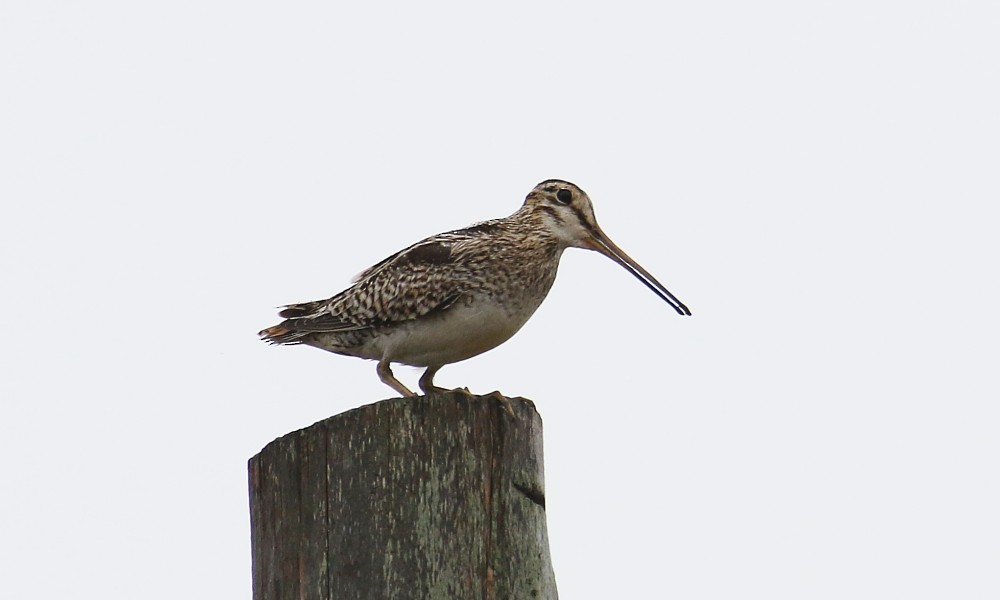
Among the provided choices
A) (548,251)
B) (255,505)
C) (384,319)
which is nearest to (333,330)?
(384,319)

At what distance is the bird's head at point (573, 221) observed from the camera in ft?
28.6

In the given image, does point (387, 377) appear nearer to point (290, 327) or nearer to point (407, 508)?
point (290, 327)

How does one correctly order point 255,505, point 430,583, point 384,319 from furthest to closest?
point 384,319
point 255,505
point 430,583

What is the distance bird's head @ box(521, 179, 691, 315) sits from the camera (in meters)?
8.72

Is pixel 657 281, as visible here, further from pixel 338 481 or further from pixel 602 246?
pixel 338 481

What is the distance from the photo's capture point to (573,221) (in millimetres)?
8812

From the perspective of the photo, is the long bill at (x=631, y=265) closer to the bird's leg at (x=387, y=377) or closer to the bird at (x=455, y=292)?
the bird at (x=455, y=292)

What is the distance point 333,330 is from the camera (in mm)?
8719

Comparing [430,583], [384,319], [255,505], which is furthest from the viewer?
[384,319]

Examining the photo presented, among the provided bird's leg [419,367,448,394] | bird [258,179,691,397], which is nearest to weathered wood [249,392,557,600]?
bird [258,179,691,397]

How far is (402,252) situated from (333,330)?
2.12ft

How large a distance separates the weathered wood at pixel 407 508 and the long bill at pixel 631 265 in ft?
12.2

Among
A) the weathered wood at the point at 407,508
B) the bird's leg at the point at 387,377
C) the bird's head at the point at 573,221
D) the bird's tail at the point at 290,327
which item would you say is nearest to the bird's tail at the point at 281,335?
the bird's tail at the point at 290,327

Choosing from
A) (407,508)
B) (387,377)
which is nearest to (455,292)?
(387,377)
